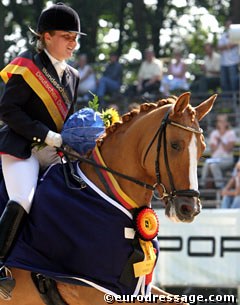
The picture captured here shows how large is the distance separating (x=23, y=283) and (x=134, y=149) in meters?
1.23

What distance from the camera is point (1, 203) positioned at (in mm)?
6836

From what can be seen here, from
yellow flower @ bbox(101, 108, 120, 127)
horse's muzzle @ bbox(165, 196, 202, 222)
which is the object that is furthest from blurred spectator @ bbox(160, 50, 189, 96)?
horse's muzzle @ bbox(165, 196, 202, 222)

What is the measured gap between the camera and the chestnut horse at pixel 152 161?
619cm

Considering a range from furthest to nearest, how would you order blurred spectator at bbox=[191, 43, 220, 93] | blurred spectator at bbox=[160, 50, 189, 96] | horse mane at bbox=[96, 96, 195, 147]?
blurred spectator at bbox=[191, 43, 220, 93]
blurred spectator at bbox=[160, 50, 189, 96]
horse mane at bbox=[96, 96, 195, 147]

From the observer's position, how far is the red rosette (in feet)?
21.1

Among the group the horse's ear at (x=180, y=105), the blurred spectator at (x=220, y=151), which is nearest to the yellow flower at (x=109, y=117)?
the horse's ear at (x=180, y=105)

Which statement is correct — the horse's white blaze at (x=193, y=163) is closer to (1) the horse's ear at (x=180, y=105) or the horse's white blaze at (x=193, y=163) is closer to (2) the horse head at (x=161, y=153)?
(2) the horse head at (x=161, y=153)

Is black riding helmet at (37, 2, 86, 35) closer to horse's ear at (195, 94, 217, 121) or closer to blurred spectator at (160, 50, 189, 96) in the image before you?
horse's ear at (195, 94, 217, 121)

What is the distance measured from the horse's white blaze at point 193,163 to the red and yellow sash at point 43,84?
116 cm

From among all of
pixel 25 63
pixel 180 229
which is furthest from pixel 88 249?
pixel 180 229

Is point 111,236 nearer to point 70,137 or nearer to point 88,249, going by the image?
point 88,249

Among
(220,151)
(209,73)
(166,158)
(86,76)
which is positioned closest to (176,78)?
(209,73)

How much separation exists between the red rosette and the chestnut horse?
0.07 meters

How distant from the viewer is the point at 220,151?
14.4m
